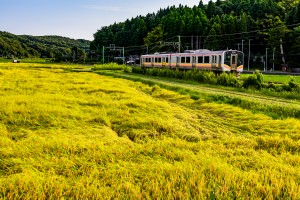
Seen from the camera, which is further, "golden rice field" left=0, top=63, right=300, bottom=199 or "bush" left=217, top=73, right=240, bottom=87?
"bush" left=217, top=73, right=240, bottom=87

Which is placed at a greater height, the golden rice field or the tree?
the tree

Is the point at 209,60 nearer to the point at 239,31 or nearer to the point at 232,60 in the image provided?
the point at 232,60

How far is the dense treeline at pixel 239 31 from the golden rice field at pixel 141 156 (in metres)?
54.8

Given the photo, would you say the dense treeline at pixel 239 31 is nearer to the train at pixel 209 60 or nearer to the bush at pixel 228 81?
the train at pixel 209 60

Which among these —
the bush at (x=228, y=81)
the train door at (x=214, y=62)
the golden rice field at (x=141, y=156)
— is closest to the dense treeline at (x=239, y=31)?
the train door at (x=214, y=62)

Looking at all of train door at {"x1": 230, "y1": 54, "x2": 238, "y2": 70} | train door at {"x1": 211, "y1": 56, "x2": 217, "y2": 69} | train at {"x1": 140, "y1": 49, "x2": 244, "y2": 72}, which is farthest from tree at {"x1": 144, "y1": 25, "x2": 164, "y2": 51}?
train door at {"x1": 230, "y1": 54, "x2": 238, "y2": 70}

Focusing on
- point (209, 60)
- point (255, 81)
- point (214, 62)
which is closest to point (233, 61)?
point (214, 62)

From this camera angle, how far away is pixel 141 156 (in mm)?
5426

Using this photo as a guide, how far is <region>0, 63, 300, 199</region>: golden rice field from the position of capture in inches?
153

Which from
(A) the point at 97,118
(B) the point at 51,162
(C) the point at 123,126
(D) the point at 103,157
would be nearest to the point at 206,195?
(D) the point at 103,157

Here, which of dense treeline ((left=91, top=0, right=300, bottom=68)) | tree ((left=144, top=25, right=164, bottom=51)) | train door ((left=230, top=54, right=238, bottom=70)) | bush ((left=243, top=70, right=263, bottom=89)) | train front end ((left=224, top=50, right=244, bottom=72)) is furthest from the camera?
tree ((left=144, top=25, right=164, bottom=51))

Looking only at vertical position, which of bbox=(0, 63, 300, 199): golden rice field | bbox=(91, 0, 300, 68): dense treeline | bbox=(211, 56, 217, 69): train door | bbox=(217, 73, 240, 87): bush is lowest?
bbox=(0, 63, 300, 199): golden rice field

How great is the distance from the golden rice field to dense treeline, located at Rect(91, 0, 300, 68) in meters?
54.8

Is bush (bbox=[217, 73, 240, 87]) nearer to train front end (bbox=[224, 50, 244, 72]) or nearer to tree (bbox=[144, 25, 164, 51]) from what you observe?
train front end (bbox=[224, 50, 244, 72])
